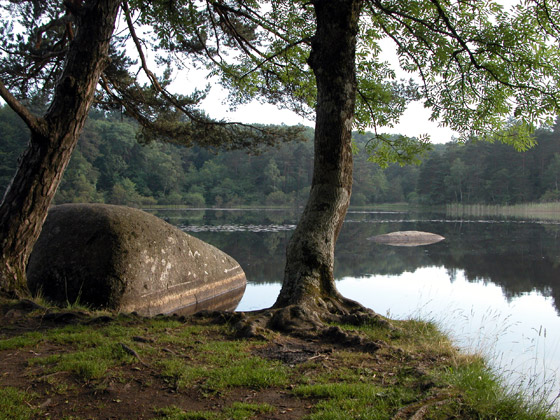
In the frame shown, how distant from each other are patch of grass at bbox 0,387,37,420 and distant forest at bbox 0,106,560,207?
4870 centimetres

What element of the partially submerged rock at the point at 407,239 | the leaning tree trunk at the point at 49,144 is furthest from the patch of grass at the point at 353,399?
the partially submerged rock at the point at 407,239

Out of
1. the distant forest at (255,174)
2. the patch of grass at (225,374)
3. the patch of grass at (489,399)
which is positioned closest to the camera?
the patch of grass at (489,399)

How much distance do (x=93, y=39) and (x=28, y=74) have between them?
13.8 ft

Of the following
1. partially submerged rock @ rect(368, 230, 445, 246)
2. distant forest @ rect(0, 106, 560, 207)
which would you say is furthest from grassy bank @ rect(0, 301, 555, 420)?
distant forest @ rect(0, 106, 560, 207)

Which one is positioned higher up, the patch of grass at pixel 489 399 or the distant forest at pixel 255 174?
the distant forest at pixel 255 174

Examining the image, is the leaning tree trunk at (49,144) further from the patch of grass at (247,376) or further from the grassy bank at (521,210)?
the grassy bank at (521,210)

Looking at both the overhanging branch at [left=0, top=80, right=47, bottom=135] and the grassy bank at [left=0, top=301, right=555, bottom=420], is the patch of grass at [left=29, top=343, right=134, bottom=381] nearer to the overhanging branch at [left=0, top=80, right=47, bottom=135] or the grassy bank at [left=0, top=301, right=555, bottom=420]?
the grassy bank at [left=0, top=301, right=555, bottom=420]

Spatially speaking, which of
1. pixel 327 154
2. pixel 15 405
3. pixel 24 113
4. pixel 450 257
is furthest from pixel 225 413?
pixel 450 257

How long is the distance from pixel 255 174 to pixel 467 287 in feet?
218

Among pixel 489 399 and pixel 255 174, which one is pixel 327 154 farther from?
pixel 255 174

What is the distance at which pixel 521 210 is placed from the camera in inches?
2008

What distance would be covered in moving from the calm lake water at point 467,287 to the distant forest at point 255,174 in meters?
35.6

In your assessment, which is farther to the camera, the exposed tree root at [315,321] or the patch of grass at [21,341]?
the exposed tree root at [315,321]

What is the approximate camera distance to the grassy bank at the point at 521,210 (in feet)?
145
